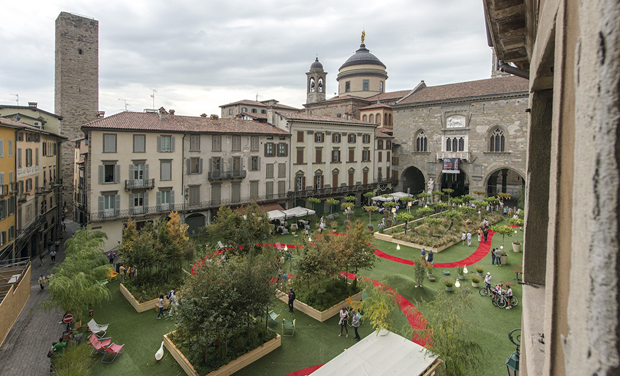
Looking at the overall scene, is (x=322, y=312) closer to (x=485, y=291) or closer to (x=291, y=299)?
(x=291, y=299)

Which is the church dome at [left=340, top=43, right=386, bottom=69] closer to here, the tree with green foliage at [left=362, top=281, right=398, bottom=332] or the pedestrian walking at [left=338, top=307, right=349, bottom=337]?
the pedestrian walking at [left=338, top=307, right=349, bottom=337]

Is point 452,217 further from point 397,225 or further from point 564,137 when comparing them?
point 564,137

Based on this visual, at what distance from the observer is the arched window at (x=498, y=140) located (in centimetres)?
4188

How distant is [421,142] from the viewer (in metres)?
48.7

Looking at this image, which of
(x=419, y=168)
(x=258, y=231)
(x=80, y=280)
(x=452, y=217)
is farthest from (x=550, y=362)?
(x=419, y=168)

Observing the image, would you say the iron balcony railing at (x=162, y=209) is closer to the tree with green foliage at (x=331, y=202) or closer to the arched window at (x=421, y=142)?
the tree with green foliage at (x=331, y=202)

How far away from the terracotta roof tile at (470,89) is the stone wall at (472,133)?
0.83 m

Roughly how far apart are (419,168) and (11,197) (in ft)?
139

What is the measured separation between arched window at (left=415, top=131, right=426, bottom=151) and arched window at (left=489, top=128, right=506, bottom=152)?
822 centimetres

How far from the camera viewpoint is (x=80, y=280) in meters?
14.8

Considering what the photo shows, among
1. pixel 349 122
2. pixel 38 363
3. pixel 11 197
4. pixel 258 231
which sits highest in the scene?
pixel 349 122

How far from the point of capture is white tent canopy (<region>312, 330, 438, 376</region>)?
10688 mm

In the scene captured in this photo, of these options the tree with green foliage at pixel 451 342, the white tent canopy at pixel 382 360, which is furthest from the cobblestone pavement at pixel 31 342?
the tree with green foliage at pixel 451 342

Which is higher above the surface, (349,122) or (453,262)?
(349,122)
